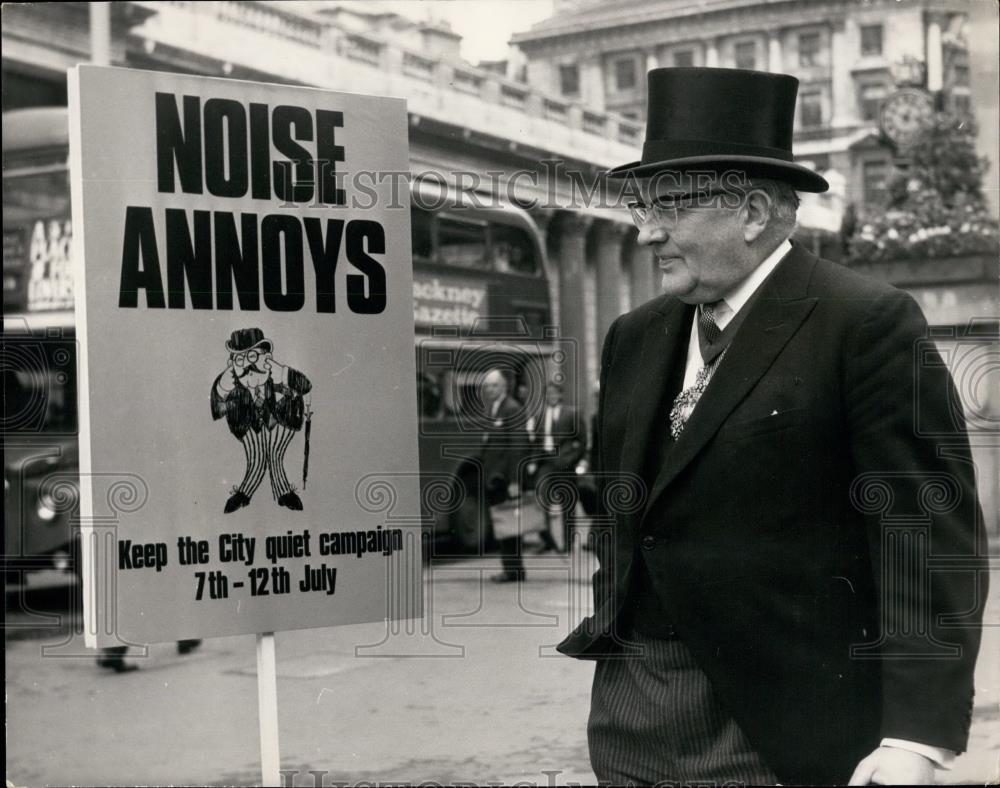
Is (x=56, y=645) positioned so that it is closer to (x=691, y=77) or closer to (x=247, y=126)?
(x=247, y=126)

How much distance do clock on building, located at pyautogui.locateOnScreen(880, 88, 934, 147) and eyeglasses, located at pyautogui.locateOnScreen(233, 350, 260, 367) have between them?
26.7 feet

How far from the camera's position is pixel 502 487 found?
41.9ft

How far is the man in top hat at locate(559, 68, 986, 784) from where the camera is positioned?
225 cm

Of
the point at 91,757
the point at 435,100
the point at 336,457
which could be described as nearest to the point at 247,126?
the point at 336,457

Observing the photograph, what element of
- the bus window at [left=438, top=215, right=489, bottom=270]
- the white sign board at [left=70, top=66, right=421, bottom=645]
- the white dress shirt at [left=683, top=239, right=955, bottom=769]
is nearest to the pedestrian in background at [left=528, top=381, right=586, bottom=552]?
the bus window at [left=438, top=215, right=489, bottom=270]

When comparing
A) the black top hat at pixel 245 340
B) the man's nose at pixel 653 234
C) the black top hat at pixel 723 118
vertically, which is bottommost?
the black top hat at pixel 245 340

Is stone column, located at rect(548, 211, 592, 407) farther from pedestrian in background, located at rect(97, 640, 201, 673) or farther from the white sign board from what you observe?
the white sign board

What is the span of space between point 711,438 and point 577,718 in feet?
13.5

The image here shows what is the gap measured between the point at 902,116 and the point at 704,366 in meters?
8.43

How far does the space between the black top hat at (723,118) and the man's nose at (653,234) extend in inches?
4.6

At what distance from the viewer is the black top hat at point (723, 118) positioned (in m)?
2.63

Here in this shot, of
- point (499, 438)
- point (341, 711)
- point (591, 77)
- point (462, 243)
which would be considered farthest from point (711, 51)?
point (499, 438)

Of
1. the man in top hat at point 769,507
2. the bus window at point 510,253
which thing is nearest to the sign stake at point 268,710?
the man in top hat at point 769,507

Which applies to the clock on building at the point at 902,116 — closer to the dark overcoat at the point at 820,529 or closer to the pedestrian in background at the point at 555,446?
the pedestrian in background at the point at 555,446
